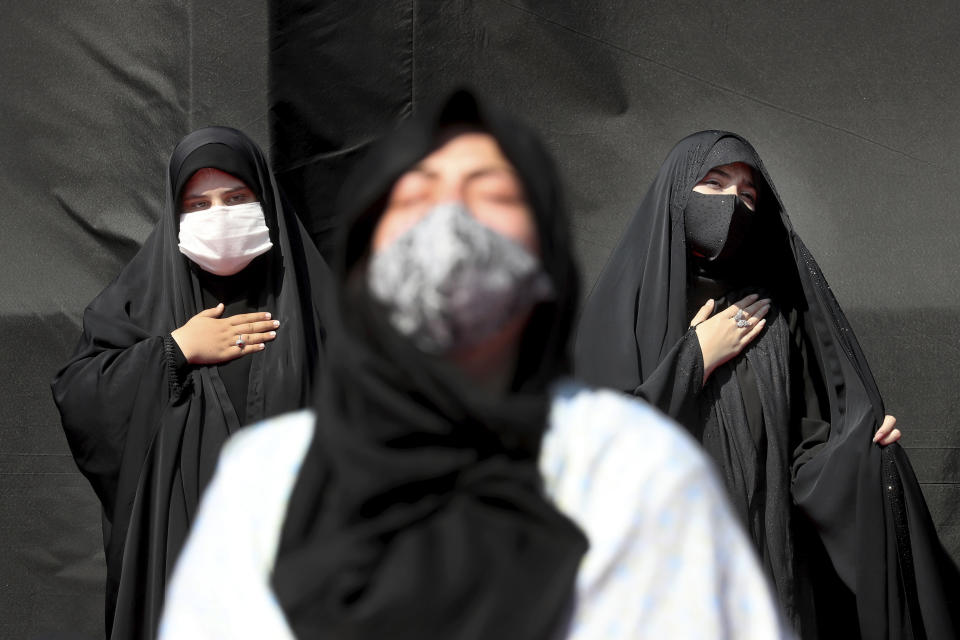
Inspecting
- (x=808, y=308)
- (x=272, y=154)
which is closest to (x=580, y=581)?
(x=808, y=308)

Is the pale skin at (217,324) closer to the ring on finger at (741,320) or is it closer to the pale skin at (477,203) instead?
the ring on finger at (741,320)

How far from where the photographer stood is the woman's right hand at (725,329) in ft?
9.32

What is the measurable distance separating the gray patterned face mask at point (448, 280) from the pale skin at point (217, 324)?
1733 millimetres

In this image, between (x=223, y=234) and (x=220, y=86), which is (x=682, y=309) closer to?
(x=223, y=234)

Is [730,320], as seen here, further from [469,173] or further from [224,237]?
[469,173]

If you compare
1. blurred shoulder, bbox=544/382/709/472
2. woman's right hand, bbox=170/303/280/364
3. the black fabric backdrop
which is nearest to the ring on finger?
the black fabric backdrop

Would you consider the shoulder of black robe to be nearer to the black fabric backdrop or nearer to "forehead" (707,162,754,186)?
"forehead" (707,162,754,186)

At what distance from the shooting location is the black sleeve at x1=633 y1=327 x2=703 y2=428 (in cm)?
276

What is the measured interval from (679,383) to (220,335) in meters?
1.11

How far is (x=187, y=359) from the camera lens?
2.81 m

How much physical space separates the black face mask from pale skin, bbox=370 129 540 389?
5.73ft

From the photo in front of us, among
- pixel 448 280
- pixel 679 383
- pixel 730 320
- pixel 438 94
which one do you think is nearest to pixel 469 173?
pixel 448 280

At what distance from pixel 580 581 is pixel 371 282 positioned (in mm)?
352

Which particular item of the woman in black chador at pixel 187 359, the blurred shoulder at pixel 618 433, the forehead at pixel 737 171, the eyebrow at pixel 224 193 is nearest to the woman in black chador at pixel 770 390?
the forehead at pixel 737 171
